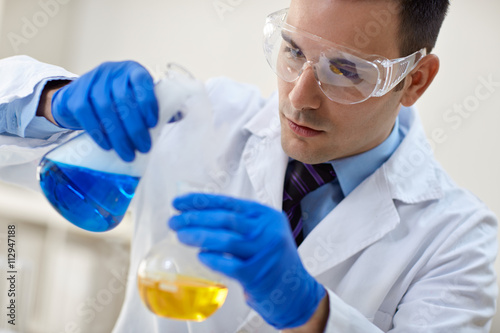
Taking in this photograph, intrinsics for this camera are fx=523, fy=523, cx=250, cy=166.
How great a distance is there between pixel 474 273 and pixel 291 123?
29.5 inches

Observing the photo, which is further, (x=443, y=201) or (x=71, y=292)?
(x=71, y=292)

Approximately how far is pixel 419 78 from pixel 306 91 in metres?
0.51

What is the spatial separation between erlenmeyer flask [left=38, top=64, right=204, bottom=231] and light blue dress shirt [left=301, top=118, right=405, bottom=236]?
34.2 inches

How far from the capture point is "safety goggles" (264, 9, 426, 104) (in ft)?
4.87

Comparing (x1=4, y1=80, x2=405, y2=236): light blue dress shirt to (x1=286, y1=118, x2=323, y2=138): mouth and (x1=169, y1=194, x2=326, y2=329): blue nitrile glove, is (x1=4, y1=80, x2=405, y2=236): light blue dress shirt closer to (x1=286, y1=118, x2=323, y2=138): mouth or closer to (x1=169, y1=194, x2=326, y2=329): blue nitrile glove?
(x1=286, y1=118, x2=323, y2=138): mouth

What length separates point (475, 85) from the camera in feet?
8.40

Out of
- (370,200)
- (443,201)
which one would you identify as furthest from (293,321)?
(443,201)

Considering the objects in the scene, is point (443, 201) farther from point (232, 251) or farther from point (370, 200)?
point (232, 251)

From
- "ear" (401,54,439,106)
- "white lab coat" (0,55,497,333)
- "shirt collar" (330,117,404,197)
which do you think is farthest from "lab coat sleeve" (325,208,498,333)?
"ear" (401,54,439,106)

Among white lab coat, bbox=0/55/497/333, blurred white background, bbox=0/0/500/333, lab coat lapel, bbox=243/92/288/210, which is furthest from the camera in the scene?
blurred white background, bbox=0/0/500/333

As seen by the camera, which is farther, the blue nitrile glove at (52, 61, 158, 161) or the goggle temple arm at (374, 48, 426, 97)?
the goggle temple arm at (374, 48, 426, 97)

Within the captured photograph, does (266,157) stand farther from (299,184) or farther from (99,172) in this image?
(99,172)

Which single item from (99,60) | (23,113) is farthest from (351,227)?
(99,60)

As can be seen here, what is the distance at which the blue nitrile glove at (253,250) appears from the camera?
3.30 ft
